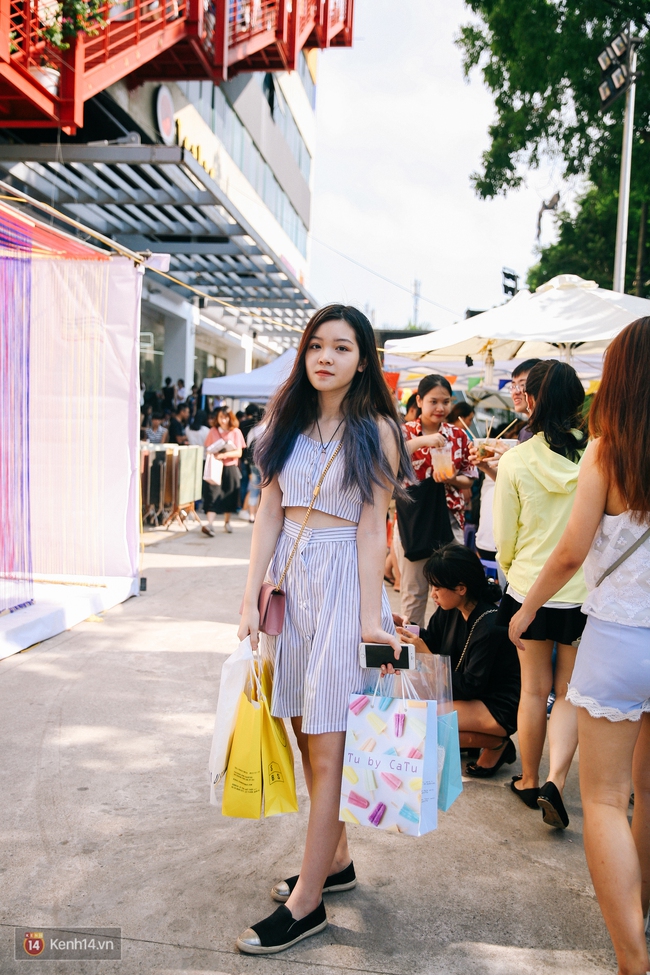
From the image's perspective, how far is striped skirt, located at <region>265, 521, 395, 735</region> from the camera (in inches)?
89.5

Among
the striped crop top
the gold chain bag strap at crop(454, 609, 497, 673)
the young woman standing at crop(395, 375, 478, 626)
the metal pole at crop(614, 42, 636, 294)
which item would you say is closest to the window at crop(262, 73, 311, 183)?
the metal pole at crop(614, 42, 636, 294)

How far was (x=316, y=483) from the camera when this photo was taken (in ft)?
7.73

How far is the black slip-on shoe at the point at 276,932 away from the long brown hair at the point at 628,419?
4.89 ft

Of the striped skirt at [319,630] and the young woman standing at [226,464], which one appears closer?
the striped skirt at [319,630]

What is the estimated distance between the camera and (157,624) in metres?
6.04

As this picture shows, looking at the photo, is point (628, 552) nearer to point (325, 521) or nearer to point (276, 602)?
point (325, 521)

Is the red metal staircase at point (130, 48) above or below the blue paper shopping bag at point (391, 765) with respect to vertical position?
above

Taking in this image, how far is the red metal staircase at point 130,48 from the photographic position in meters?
8.20

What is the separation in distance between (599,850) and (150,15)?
11.5m

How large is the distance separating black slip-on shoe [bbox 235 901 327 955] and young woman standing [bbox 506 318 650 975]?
83cm

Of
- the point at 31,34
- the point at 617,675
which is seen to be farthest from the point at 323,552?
the point at 31,34

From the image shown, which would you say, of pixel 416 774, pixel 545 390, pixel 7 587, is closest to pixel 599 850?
pixel 416 774

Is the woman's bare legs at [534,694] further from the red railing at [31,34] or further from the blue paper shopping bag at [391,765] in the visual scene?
the red railing at [31,34]
